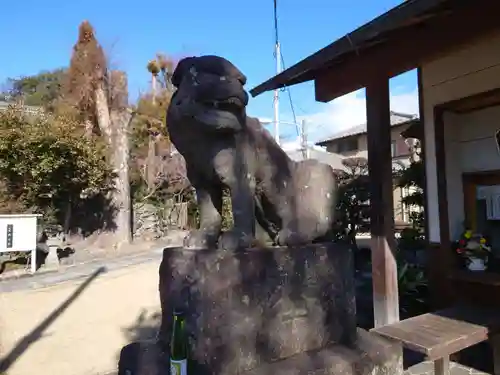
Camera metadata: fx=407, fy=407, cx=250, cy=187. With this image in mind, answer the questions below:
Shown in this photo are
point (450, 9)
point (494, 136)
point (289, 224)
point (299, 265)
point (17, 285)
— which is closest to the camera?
point (299, 265)

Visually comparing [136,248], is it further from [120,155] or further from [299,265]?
[299,265]

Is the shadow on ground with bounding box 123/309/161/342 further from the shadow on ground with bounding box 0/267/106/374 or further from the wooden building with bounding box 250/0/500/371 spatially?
the wooden building with bounding box 250/0/500/371

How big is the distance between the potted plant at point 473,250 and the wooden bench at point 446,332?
66 centimetres

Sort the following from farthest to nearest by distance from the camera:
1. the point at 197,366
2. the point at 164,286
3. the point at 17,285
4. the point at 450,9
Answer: the point at 17,285
the point at 450,9
the point at 164,286
the point at 197,366

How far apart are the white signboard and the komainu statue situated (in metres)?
8.43

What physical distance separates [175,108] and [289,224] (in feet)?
2.83

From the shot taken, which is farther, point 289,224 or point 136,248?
point 136,248

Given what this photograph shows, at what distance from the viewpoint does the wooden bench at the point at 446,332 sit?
9.03ft

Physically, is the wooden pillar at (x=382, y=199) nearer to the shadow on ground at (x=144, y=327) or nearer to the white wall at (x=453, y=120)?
the white wall at (x=453, y=120)

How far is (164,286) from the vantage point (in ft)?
6.11

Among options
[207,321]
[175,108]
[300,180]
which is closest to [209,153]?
[175,108]

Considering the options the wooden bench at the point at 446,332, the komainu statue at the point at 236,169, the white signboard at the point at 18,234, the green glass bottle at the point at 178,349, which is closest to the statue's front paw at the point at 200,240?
the komainu statue at the point at 236,169

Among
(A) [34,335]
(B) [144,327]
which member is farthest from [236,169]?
(A) [34,335]

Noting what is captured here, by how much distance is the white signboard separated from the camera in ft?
28.9
